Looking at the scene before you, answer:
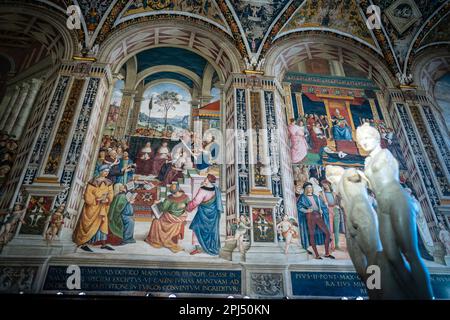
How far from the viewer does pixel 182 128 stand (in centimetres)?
802

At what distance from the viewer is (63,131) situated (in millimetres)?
7039

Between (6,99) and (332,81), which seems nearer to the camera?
(6,99)

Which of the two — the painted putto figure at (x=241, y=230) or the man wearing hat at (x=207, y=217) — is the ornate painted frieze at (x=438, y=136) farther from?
the man wearing hat at (x=207, y=217)

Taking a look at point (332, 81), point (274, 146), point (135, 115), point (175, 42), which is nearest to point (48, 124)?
point (135, 115)

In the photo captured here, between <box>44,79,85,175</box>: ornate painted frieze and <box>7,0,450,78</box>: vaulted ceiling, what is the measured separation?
1680 millimetres

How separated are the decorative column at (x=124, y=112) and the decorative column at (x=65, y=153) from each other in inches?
14.5

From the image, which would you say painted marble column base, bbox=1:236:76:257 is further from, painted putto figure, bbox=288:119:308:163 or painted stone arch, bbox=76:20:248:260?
painted putto figure, bbox=288:119:308:163

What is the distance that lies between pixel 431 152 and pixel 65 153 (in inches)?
307

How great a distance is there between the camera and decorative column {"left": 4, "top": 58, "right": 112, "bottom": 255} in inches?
235

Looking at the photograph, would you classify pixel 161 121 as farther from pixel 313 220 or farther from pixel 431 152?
pixel 431 152

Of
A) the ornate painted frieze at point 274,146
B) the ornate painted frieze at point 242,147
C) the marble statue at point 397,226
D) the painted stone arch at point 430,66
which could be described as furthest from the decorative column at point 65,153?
the painted stone arch at point 430,66

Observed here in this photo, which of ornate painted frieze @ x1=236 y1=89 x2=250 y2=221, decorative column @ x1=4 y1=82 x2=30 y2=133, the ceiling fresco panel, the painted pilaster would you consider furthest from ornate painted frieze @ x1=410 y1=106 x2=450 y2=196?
the painted pilaster

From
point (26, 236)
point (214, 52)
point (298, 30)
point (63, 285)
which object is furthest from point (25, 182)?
point (298, 30)
